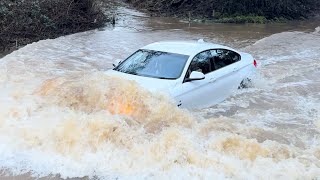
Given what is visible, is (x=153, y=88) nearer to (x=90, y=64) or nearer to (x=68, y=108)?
(x=68, y=108)

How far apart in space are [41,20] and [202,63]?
1239 cm

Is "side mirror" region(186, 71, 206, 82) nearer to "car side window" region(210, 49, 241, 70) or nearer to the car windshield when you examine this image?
the car windshield

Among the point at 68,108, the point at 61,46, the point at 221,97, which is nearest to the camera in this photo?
the point at 68,108

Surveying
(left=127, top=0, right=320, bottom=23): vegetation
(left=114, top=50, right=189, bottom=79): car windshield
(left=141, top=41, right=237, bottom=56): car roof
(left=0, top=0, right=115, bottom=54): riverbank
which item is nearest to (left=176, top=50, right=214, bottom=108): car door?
(left=141, top=41, right=237, bottom=56): car roof

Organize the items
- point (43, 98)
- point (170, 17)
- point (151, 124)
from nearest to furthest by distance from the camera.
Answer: point (151, 124) < point (43, 98) < point (170, 17)

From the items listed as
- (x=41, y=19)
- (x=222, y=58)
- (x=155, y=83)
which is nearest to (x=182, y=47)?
(x=222, y=58)

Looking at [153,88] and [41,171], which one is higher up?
[153,88]

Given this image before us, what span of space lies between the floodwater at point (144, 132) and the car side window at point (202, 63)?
80 centimetres

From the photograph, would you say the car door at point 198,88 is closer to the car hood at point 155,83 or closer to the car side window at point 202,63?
the car side window at point 202,63

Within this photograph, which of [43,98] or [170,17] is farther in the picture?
[170,17]

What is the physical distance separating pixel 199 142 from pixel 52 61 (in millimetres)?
7677

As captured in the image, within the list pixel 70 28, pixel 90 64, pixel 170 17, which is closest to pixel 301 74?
pixel 90 64

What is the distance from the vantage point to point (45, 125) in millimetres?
7191

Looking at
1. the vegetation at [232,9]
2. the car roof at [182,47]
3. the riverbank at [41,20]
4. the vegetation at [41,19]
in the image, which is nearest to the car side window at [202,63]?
the car roof at [182,47]
